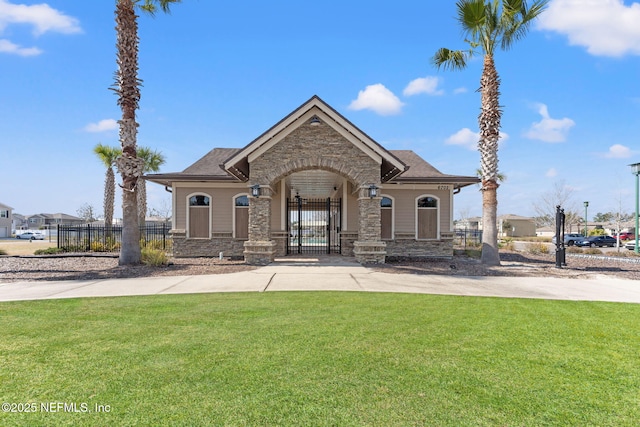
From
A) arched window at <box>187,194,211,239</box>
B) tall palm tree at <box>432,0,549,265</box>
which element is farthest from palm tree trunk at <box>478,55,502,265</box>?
arched window at <box>187,194,211,239</box>

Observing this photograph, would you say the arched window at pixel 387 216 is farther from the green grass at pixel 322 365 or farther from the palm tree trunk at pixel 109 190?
the palm tree trunk at pixel 109 190

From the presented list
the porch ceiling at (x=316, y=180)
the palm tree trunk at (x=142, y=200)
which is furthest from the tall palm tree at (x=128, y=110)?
the palm tree trunk at (x=142, y=200)

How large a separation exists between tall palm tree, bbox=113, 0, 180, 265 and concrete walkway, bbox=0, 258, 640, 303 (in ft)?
12.4

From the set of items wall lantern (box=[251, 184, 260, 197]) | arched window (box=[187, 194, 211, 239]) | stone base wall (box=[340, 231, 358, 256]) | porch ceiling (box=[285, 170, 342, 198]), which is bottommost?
stone base wall (box=[340, 231, 358, 256])

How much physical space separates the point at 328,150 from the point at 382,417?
39.3 feet

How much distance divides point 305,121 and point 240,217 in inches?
249

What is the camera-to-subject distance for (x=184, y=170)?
1839 centimetres

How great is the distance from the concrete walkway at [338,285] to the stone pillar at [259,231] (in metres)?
1.89

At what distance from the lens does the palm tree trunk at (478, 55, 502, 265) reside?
15.1 metres

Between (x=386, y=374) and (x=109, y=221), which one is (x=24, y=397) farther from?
(x=109, y=221)

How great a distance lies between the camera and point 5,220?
67750 mm

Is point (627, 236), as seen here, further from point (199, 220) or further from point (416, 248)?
point (199, 220)

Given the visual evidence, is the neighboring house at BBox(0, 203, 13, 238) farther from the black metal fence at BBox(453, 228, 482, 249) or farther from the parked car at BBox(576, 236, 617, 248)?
the parked car at BBox(576, 236, 617, 248)

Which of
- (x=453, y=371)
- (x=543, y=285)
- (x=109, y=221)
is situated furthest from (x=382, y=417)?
(x=109, y=221)
